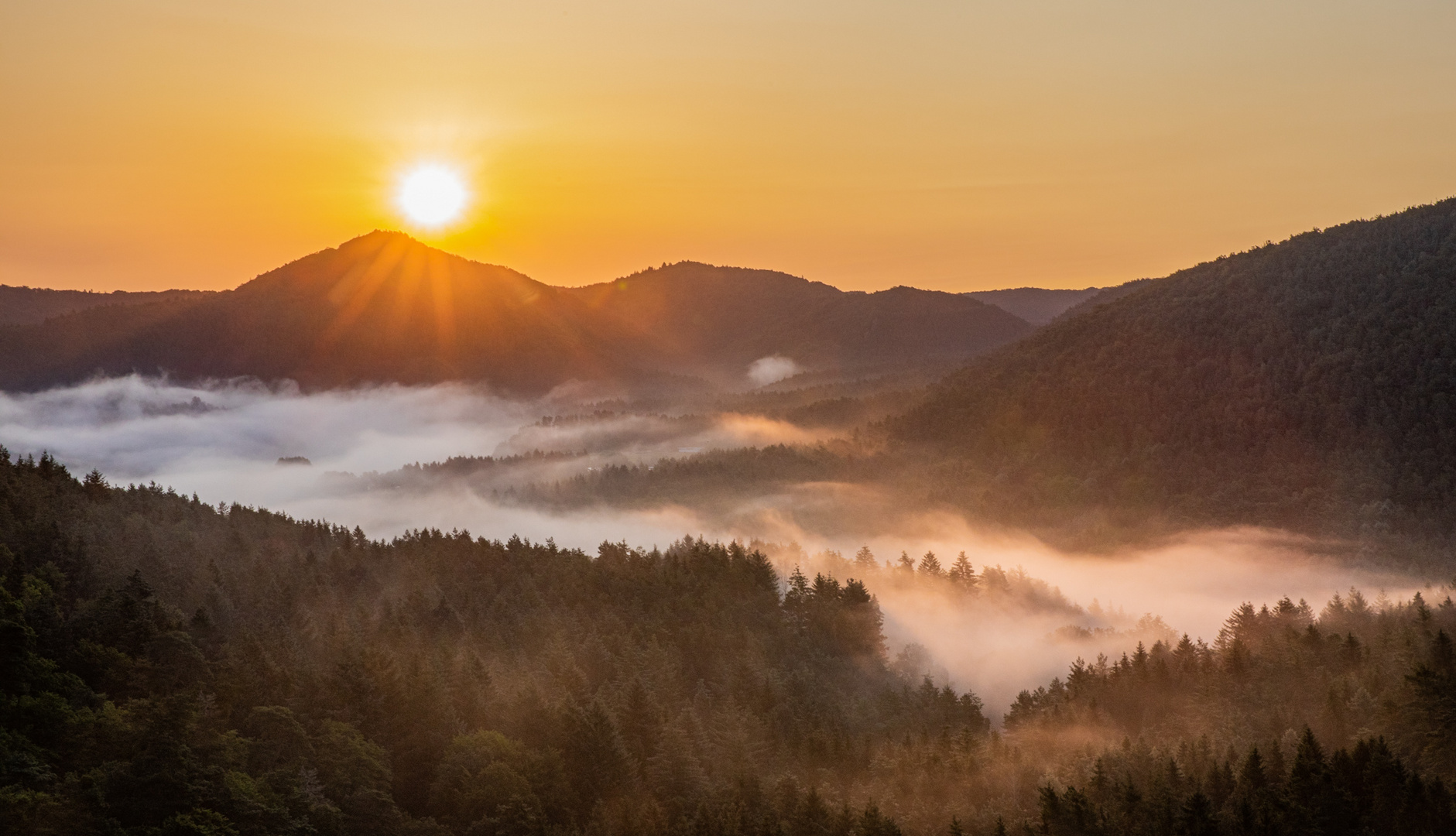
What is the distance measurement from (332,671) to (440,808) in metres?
22.9

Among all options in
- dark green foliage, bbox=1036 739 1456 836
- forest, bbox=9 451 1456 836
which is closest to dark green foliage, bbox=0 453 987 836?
forest, bbox=9 451 1456 836

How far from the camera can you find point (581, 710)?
3821 inches

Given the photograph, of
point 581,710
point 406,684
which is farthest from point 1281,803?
point 406,684

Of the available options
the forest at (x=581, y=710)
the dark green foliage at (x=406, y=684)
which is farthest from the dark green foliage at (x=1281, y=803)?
the dark green foliage at (x=406, y=684)

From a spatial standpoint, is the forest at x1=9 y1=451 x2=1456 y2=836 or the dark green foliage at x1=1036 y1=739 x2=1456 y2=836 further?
the dark green foliage at x1=1036 y1=739 x2=1456 y2=836

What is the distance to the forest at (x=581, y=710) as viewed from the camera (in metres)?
72.4

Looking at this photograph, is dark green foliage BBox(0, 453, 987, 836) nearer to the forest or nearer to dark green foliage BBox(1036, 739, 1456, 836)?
the forest

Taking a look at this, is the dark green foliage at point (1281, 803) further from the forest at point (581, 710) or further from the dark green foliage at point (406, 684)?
the dark green foliage at point (406, 684)

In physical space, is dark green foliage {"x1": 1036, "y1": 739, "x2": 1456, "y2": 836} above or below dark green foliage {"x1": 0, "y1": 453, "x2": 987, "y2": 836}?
below

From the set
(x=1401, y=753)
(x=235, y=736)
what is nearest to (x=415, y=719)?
(x=235, y=736)

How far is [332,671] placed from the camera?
9856 cm

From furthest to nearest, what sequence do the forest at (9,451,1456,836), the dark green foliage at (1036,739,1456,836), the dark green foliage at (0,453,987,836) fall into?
the dark green foliage at (1036,739,1456,836) < the forest at (9,451,1456,836) < the dark green foliage at (0,453,987,836)

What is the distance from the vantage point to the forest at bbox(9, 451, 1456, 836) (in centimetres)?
7244

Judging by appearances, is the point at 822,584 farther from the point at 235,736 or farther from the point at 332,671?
the point at 235,736
